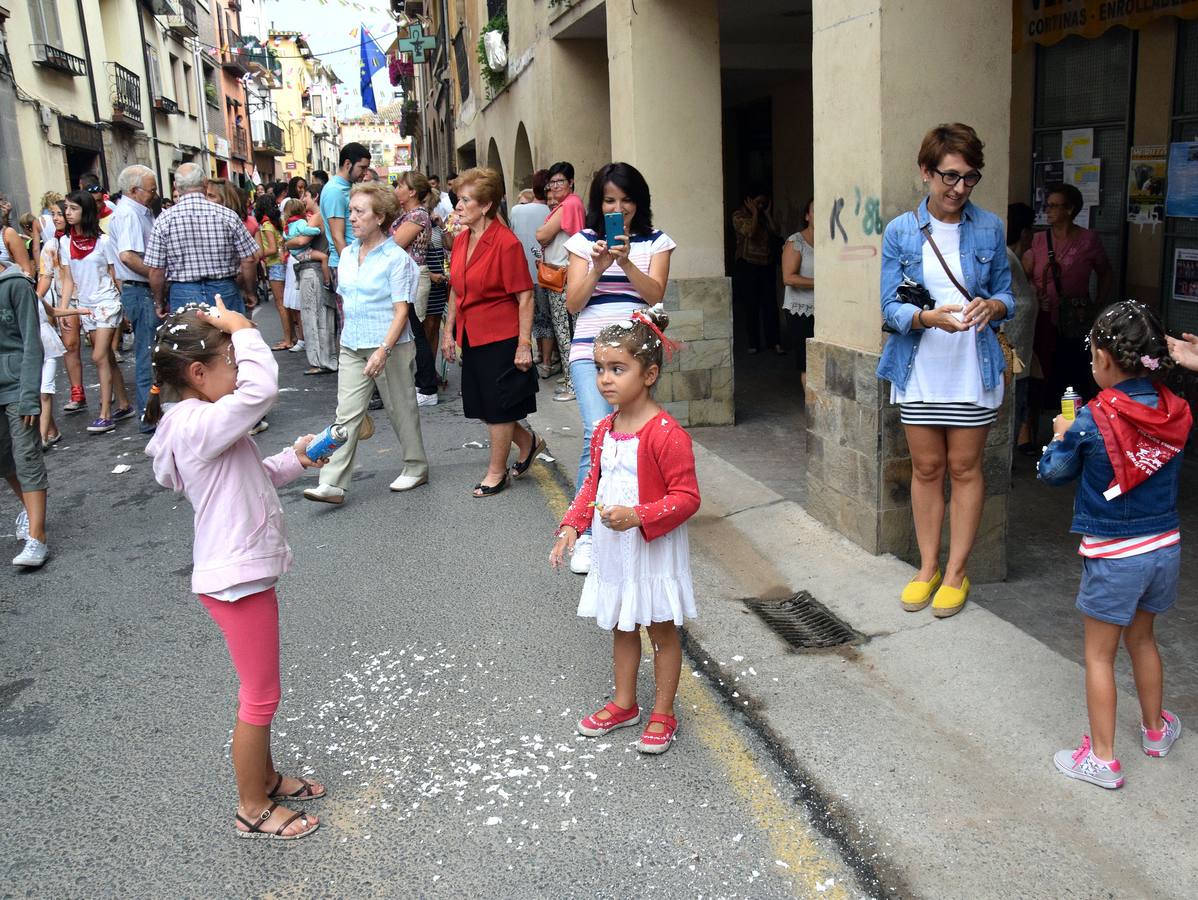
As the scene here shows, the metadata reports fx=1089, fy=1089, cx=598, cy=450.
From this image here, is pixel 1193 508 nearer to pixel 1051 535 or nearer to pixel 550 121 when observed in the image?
pixel 1051 535

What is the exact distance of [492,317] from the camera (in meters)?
6.55

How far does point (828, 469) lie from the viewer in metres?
5.46

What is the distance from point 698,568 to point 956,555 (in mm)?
1224

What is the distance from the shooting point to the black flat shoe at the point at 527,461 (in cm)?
707

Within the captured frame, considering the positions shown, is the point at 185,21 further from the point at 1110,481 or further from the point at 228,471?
the point at 1110,481

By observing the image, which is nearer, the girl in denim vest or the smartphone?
the girl in denim vest

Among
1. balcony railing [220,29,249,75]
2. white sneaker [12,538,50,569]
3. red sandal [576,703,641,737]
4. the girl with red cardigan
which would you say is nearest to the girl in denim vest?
the girl with red cardigan

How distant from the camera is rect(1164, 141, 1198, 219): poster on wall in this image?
753 cm

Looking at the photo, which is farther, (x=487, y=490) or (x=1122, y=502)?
(x=487, y=490)

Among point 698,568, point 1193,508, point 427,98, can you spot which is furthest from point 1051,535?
point 427,98

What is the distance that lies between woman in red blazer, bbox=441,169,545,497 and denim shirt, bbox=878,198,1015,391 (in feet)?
8.51

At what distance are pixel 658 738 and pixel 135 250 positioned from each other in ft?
22.4

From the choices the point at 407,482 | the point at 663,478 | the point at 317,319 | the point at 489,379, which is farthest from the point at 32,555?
the point at 317,319

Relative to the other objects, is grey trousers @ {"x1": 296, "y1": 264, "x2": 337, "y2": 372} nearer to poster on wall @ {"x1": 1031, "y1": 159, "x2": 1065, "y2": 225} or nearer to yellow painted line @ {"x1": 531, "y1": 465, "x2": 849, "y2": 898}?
poster on wall @ {"x1": 1031, "y1": 159, "x2": 1065, "y2": 225}
